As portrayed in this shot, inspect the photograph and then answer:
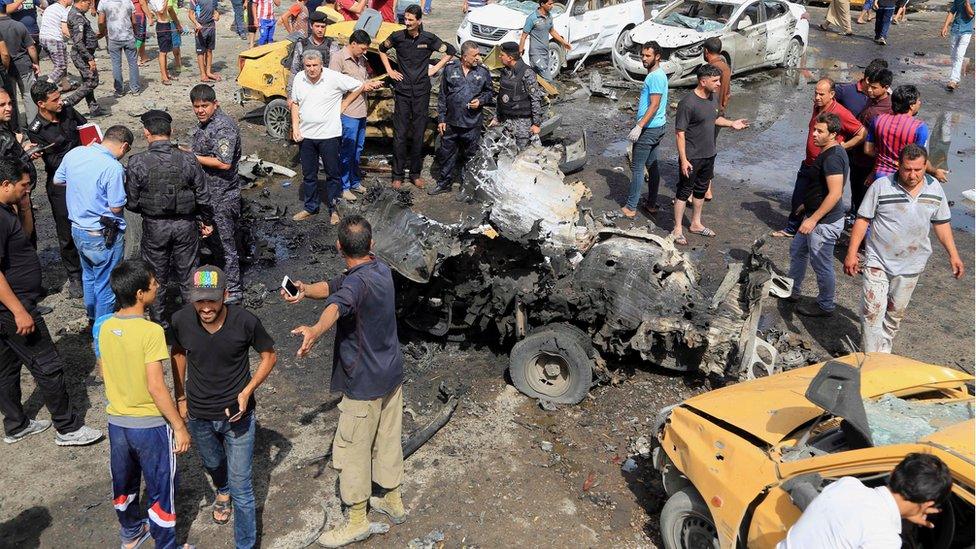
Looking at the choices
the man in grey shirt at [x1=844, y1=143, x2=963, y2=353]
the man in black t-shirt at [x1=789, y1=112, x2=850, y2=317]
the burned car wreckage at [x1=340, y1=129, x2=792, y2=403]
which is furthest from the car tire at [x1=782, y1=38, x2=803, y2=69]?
the burned car wreckage at [x1=340, y1=129, x2=792, y2=403]

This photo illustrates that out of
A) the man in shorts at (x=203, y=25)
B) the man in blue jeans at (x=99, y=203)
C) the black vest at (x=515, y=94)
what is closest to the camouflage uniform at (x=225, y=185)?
the man in blue jeans at (x=99, y=203)

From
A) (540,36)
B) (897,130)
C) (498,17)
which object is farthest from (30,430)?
(498,17)

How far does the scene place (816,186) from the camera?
6812 mm

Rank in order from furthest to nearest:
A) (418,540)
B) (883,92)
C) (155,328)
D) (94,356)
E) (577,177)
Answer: (577,177)
(883,92)
(94,356)
(418,540)
(155,328)

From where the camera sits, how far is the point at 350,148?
9102 mm

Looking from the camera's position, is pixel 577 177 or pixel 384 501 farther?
pixel 577 177

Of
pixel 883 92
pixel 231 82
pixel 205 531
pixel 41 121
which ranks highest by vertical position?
pixel 883 92

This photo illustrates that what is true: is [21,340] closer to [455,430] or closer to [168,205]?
[168,205]

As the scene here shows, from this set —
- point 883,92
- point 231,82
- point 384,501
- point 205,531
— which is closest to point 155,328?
point 205,531

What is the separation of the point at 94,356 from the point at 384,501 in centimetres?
322

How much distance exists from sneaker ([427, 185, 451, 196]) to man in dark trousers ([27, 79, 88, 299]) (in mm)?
4054

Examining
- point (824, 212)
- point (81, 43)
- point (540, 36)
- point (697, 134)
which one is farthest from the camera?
point (540, 36)

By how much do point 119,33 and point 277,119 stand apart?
143 inches

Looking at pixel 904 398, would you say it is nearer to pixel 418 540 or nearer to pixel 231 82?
pixel 418 540
